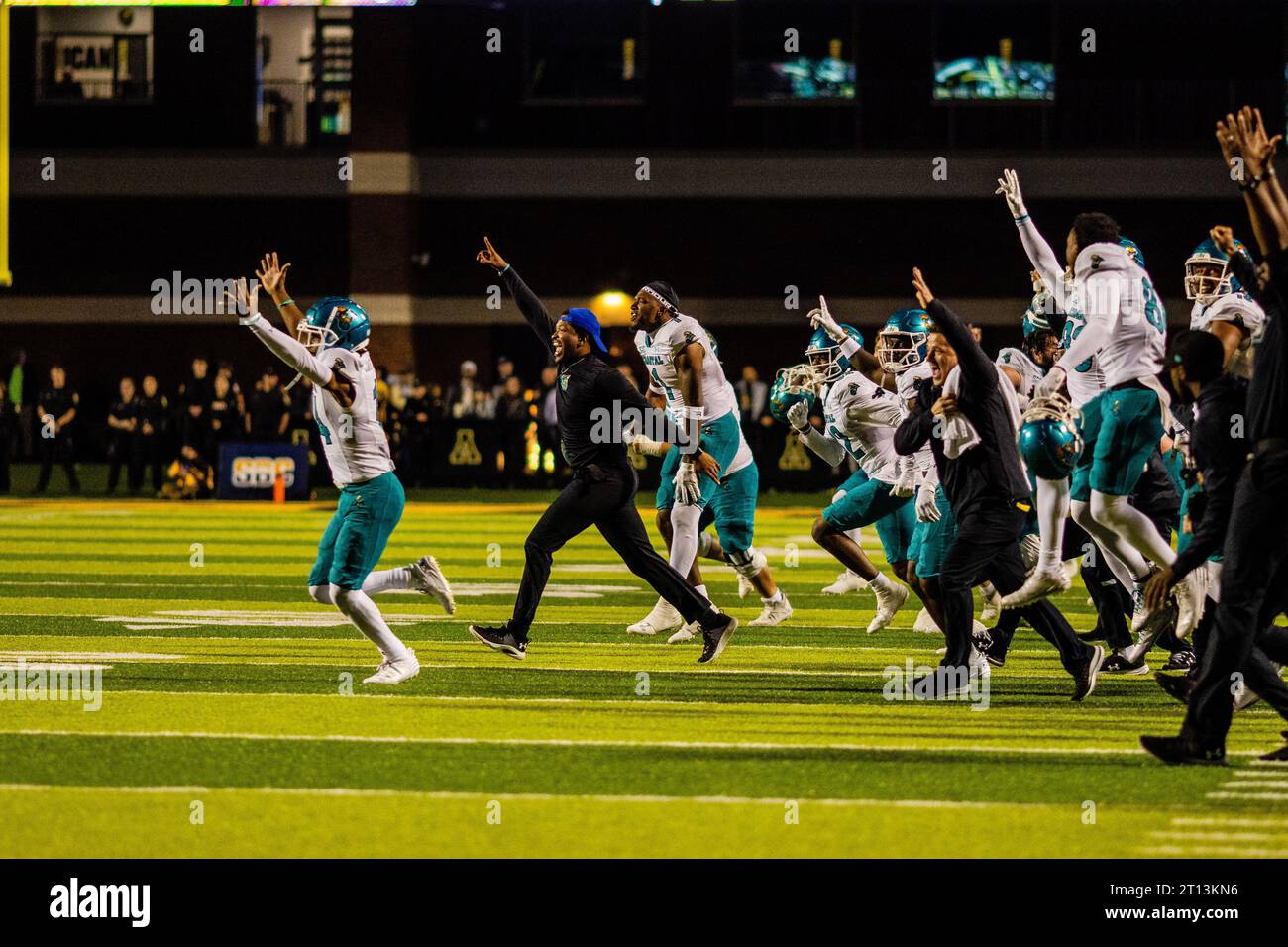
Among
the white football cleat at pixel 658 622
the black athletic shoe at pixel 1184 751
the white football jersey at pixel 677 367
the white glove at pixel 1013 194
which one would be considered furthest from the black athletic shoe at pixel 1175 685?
the white football cleat at pixel 658 622

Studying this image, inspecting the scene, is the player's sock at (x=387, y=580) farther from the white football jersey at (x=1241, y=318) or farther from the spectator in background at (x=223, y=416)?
the spectator in background at (x=223, y=416)

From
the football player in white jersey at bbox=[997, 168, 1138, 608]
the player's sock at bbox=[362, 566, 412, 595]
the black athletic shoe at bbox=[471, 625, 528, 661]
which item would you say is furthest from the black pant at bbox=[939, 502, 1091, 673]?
the player's sock at bbox=[362, 566, 412, 595]

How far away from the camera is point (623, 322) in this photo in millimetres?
34312

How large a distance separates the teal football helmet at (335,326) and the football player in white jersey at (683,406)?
70.2 inches

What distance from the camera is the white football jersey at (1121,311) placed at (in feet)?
31.2

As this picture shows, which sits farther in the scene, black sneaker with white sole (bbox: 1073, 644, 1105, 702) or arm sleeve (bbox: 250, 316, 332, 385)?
black sneaker with white sole (bbox: 1073, 644, 1105, 702)

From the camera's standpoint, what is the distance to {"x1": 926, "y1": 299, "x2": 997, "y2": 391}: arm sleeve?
8555 mm

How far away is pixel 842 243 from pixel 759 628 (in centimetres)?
2475

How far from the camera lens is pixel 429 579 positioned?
10.3 metres

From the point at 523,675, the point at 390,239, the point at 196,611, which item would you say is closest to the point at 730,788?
the point at 523,675

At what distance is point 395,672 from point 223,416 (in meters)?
16.8

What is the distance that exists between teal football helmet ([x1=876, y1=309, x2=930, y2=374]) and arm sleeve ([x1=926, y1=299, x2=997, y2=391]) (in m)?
2.51

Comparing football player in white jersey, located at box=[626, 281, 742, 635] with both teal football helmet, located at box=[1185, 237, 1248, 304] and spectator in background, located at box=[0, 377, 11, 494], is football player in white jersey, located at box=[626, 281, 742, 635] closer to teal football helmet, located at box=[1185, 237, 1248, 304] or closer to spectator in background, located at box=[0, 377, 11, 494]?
teal football helmet, located at box=[1185, 237, 1248, 304]

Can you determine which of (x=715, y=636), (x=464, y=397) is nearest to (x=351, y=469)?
(x=715, y=636)
